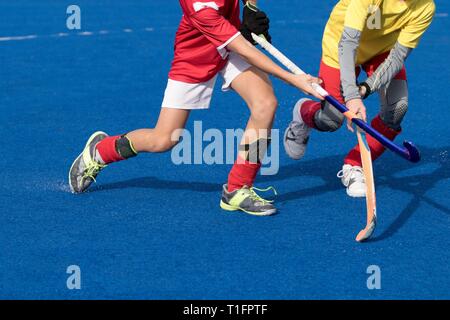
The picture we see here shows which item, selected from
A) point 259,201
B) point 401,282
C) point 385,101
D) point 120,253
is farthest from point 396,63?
point 120,253

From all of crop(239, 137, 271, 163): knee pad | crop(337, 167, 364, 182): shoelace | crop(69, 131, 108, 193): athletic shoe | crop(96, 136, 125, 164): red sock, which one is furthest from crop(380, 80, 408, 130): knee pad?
crop(69, 131, 108, 193): athletic shoe

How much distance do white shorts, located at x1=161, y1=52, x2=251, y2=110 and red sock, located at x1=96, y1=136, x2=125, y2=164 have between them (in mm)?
415

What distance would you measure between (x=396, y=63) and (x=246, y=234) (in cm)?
122

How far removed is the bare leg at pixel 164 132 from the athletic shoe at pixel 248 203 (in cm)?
41

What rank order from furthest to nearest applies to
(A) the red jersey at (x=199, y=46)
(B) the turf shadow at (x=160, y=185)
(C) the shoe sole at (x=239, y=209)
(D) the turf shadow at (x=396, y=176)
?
(B) the turf shadow at (x=160, y=185), (D) the turf shadow at (x=396, y=176), (C) the shoe sole at (x=239, y=209), (A) the red jersey at (x=199, y=46)

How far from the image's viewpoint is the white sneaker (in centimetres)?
558

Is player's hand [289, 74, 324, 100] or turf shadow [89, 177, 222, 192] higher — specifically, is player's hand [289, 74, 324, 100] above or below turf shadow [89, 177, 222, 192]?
above

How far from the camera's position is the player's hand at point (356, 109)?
5.01 metres

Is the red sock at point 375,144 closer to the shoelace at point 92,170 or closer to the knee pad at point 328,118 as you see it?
the knee pad at point 328,118

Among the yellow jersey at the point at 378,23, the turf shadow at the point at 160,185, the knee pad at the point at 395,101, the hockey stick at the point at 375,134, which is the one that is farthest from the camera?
the turf shadow at the point at 160,185

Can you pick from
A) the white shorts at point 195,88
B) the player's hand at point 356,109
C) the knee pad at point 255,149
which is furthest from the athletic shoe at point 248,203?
the player's hand at point 356,109

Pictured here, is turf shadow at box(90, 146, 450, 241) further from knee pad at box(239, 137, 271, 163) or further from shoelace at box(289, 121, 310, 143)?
knee pad at box(239, 137, 271, 163)

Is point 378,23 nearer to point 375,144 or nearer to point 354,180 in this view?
point 375,144

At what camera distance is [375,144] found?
582cm
